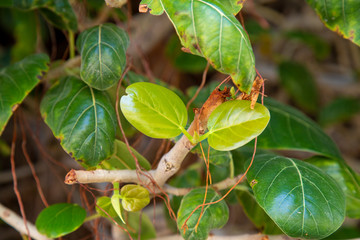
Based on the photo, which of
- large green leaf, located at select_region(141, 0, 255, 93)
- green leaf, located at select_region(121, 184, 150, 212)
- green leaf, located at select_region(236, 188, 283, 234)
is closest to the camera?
large green leaf, located at select_region(141, 0, 255, 93)

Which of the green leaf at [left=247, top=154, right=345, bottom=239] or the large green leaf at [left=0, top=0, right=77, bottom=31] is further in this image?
the large green leaf at [left=0, top=0, right=77, bottom=31]

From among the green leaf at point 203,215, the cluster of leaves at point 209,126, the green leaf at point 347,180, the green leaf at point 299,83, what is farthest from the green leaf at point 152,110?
the green leaf at point 299,83

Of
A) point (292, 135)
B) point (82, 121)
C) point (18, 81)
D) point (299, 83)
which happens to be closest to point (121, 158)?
point (82, 121)

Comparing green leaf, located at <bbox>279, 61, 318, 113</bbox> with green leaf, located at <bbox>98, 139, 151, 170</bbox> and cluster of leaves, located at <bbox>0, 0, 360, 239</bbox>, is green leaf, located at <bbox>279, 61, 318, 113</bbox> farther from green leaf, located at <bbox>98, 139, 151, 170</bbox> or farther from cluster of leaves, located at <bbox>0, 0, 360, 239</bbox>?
green leaf, located at <bbox>98, 139, 151, 170</bbox>

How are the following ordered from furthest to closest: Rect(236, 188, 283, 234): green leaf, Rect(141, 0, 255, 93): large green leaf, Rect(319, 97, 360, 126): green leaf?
Rect(319, 97, 360, 126): green leaf < Rect(236, 188, 283, 234): green leaf < Rect(141, 0, 255, 93): large green leaf

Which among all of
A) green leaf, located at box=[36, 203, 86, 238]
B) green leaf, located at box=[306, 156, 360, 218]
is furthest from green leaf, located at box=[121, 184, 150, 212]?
green leaf, located at box=[306, 156, 360, 218]

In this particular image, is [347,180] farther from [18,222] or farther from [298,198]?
[18,222]
